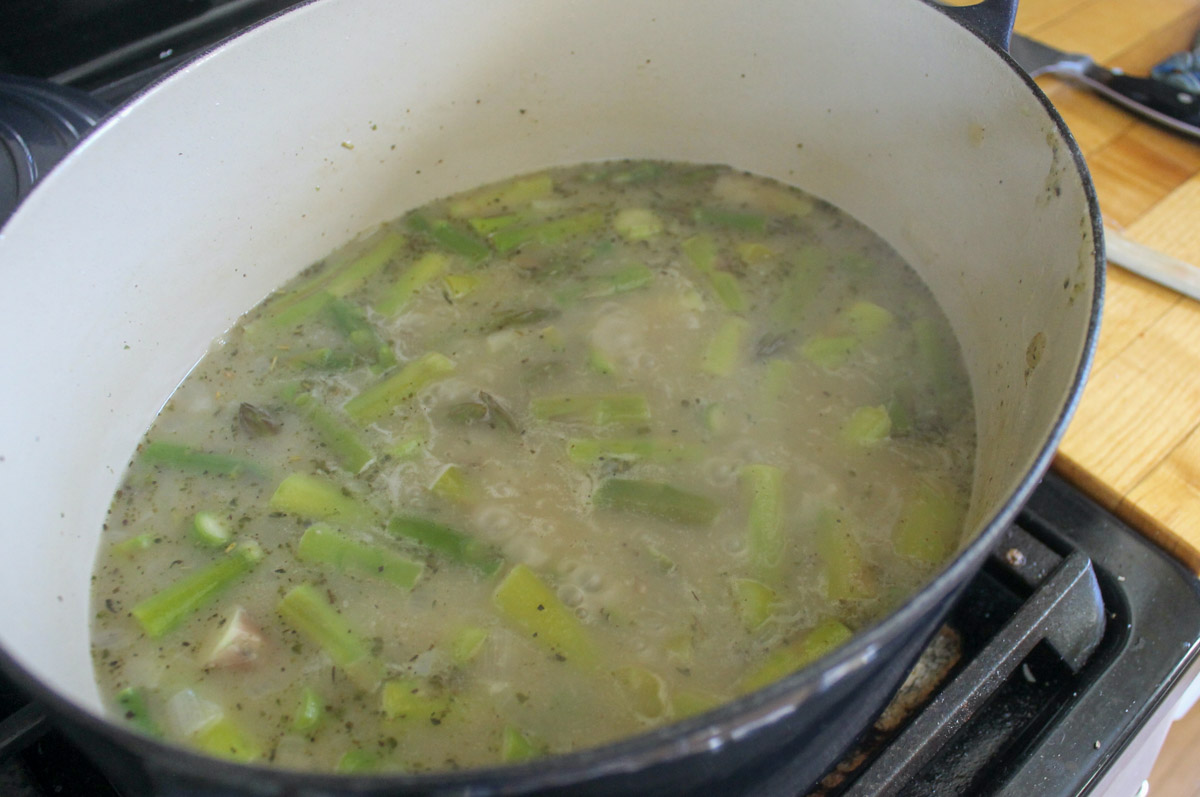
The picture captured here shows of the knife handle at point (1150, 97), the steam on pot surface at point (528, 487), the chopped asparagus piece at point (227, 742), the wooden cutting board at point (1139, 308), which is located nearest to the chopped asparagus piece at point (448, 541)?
the steam on pot surface at point (528, 487)

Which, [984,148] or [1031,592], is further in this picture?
[984,148]

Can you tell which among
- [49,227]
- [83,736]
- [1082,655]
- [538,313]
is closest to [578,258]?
[538,313]

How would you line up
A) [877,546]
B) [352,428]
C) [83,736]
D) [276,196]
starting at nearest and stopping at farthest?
[83,736]
[877,546]
[352,428]
[276,196]

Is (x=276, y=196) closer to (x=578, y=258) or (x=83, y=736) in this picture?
(x=578, y=258)

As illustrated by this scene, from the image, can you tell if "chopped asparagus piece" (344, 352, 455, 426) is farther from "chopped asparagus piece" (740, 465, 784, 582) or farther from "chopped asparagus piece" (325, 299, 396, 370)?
"chopped asparagus piece" (740, 465, 784, 582)

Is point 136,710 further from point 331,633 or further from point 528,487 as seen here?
point 528,487

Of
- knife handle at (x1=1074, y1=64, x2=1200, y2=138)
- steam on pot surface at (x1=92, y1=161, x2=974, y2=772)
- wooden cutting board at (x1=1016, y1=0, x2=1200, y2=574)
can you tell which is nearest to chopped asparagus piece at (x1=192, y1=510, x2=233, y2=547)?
steam on pot surface at (x1=92, y1=161, x2=974, y2=772)

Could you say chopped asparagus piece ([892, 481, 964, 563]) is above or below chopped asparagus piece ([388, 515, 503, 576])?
below

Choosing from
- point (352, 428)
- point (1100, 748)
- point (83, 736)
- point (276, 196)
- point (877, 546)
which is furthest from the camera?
point (276, 196)
